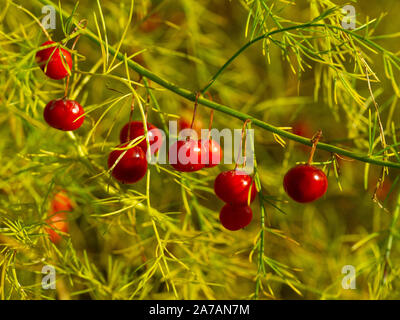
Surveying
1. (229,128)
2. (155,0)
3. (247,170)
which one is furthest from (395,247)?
(155,0)

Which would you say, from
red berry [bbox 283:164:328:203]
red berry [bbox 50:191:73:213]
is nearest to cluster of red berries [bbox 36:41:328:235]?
red berry [bbox 283:164:328:203]

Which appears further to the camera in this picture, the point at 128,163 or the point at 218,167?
the point at 218,167

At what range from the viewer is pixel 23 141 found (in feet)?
4.30

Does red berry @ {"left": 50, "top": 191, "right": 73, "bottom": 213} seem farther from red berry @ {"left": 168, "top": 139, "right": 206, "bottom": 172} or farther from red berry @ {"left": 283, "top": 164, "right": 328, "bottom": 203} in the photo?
red berry @ {"left": 283, "top": 164, "right": 328, "bottom": 203}

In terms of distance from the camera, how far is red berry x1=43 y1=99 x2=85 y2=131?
0.72 meters

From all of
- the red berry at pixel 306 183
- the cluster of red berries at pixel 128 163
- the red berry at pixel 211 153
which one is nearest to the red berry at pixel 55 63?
the cluster of red berries at pixel 128 163

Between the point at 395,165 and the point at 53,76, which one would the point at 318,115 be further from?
the point at 53,76

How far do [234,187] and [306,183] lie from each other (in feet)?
0.35

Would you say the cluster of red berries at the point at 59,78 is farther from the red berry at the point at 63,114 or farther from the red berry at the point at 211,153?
the red berry at the point at 211,153

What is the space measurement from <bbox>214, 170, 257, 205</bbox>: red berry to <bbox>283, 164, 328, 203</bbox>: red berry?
7cm

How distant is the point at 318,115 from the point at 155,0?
603 millimetres

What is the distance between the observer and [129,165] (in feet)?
2.37

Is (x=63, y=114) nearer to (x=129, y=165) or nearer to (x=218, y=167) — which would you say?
(x=129, y=165)

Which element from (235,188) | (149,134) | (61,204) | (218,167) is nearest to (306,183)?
(235,188)
